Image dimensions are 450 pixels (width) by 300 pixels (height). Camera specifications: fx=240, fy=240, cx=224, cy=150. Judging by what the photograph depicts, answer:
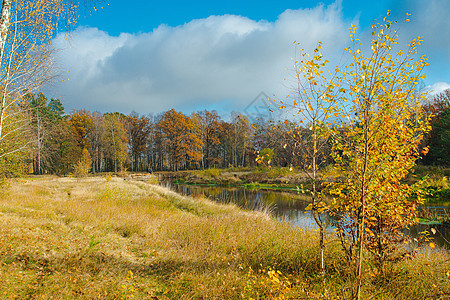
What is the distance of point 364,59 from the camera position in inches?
132

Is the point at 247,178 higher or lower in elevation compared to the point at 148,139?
lower

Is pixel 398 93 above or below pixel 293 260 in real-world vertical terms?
above

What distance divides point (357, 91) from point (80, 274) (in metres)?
4.96

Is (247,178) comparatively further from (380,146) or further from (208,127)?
(380,146)

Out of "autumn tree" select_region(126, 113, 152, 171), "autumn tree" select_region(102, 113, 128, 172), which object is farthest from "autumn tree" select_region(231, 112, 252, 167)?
"autumn tree" select_region(102, 113, 128, 172)

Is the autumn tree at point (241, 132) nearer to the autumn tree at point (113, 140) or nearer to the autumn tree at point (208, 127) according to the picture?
the autumn tree at point (208, 127)

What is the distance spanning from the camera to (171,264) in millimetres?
4660

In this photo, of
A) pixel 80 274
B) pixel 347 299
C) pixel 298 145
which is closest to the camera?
pixel 347 299

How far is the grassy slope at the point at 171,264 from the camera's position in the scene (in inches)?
136

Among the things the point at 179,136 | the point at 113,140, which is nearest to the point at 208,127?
the point at 179,136

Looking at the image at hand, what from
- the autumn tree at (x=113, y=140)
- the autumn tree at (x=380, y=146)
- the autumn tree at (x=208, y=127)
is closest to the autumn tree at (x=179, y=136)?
the autumn tree at (x=208, y=127)

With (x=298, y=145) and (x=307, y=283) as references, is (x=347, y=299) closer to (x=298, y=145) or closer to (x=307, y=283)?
(x=307, y=283)

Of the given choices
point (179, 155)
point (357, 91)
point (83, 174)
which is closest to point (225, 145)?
point (179, 155)

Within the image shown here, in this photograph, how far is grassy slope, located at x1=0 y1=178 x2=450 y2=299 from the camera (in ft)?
11.4
